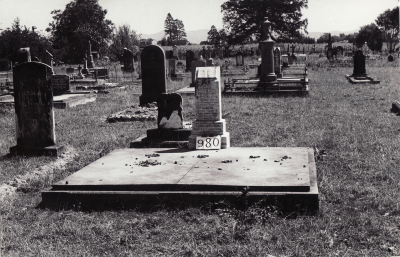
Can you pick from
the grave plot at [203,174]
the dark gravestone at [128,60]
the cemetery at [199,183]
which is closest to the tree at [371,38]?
the dark gravestone at [128,60]

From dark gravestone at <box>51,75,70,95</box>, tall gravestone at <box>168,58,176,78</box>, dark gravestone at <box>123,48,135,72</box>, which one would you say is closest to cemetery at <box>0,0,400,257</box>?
dark gravestone at <box>51,75,70,95</box>

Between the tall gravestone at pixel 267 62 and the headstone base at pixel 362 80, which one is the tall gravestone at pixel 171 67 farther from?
the headstone base at pixel 362 80

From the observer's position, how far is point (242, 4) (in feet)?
135

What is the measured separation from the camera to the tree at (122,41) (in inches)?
1927

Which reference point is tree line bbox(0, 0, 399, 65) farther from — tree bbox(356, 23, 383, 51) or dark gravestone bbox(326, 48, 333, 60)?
dark gravestone bbox(326, 48, 333, 60)

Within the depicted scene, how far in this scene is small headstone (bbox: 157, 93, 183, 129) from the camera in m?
9.15

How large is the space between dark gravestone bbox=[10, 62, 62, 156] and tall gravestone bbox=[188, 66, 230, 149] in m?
2.59

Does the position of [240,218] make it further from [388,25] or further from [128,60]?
[388,25]

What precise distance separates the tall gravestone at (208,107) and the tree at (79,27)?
20.7 meters

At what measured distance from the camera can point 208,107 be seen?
860 cm

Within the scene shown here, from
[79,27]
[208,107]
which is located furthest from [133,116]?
[79,27]

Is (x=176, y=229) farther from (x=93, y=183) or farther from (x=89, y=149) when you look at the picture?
(x=89, y=149)

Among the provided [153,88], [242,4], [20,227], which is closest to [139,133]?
[153,88]

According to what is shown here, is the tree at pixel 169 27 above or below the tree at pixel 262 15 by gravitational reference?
above
